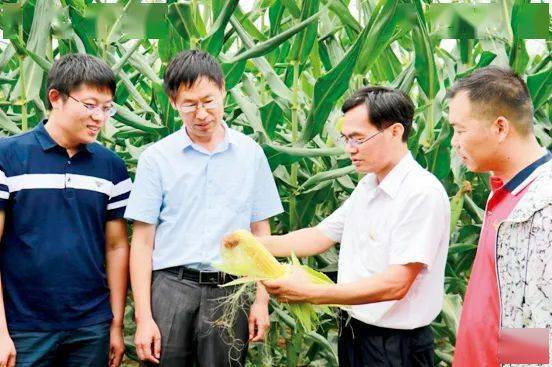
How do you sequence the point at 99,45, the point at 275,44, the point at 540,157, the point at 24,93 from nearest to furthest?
1. the point at 540,157
2. the point at 275,44
3. the point at 24,93
4. the point at 99,45

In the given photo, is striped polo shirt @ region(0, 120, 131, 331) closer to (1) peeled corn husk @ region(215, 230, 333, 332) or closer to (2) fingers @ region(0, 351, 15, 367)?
(2) fingers @ region(0, 351, 15, 367)

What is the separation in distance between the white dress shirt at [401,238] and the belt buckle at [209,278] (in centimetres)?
31

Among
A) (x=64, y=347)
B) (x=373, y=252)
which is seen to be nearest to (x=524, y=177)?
(x=373, y=252)

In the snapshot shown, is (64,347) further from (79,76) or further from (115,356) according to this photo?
(79,76)

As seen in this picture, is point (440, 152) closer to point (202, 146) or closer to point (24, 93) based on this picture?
point (202, 146)

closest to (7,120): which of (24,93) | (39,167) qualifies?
(24,93)

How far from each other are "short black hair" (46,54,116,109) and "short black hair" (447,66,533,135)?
90cm

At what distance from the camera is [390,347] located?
71.3 inches

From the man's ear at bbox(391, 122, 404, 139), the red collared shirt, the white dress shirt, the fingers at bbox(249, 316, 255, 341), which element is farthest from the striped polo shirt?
the red collared shirt

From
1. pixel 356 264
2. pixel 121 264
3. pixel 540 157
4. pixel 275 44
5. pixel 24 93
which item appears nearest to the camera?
pixel 540 157

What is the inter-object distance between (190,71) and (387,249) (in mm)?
645

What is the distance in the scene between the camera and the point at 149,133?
241cm

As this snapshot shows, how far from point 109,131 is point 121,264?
0.75m

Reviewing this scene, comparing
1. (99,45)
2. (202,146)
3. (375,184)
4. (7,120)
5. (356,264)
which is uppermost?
(99,45)
